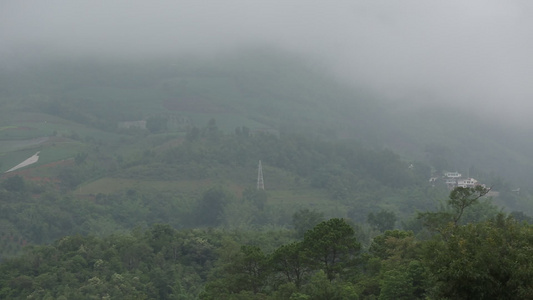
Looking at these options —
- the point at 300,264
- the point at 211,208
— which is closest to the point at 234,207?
the point at 211,208

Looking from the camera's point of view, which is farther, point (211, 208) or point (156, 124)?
point (156, 124)

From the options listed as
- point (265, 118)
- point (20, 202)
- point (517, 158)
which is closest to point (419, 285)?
point (20, 202)

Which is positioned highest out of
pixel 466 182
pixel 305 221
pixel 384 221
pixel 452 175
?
pixel 305 221

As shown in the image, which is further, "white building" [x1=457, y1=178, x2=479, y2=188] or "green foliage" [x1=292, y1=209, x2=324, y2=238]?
"white building" [x1=457, y1=178, x2=479, y2=188]

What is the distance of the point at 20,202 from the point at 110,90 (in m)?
79.0

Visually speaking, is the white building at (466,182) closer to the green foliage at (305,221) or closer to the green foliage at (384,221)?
the green foliage at (384,221)

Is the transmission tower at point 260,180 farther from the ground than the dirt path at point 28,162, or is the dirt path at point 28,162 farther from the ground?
the dirt path at point 28,162

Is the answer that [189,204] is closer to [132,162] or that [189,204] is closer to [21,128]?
[132,162]

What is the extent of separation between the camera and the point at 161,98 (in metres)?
164

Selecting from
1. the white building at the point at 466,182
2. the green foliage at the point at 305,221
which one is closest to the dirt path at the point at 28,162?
the green foliage at the point at 305,221

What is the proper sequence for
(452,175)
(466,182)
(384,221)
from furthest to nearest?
(452,175) < (466,182) < (384,221)

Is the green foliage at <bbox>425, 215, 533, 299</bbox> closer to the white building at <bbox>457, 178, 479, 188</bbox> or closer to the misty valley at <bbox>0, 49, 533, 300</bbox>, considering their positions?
the misty valley at <bbox>0, 49, 533, 300</bbox>

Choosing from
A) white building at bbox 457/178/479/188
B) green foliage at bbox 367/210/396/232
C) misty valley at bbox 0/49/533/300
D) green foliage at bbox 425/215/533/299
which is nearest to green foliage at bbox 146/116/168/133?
misty valley at bbox 0/49/533/300

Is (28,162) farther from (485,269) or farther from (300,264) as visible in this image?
(485,269)
